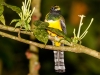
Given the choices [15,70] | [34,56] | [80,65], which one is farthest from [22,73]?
[34,56]

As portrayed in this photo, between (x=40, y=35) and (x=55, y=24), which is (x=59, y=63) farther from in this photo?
(x=40, y=35)

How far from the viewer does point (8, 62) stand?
418 cm

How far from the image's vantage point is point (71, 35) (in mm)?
4852

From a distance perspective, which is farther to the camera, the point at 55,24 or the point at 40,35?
the point at 55,24

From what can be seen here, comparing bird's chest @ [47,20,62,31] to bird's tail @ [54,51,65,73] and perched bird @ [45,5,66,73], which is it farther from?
bird's tail @ [54,51,65,73]

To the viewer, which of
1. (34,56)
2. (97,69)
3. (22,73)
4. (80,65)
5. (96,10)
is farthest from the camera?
(22,73)

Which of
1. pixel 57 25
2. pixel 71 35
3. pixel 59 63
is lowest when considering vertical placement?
pixel 59 63

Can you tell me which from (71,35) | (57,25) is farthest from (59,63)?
(71,35)

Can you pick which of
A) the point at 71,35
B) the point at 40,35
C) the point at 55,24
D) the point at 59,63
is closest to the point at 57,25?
the point at 55,24

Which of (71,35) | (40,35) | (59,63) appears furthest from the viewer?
(71,35)

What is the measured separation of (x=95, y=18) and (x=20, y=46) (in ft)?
4.44

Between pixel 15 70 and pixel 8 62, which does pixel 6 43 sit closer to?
pixel 8 62

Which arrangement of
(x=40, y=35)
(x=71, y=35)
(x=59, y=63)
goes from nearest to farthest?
1. (x=40, y=35)
2. (x=59, y=63)
3. (x=71, y=35)

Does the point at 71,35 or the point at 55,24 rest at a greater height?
the point at 55,24
